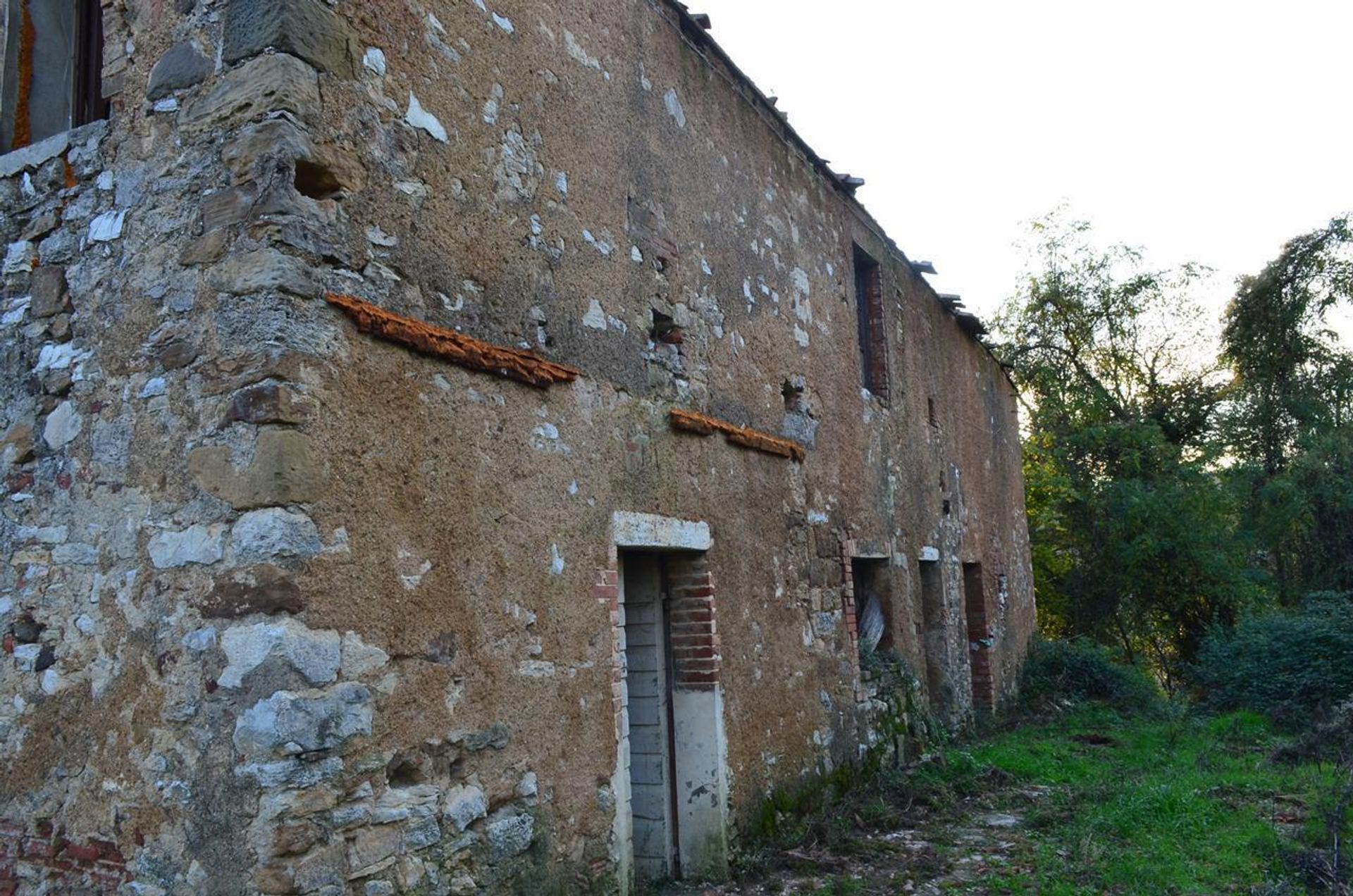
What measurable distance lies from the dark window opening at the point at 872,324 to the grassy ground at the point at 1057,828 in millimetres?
3287

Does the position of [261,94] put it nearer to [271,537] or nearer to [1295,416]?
[271,537]

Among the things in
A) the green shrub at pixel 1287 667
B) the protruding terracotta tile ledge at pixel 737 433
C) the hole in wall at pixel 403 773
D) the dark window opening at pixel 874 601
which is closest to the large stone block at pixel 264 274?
the hole in wall at pixel 403 773

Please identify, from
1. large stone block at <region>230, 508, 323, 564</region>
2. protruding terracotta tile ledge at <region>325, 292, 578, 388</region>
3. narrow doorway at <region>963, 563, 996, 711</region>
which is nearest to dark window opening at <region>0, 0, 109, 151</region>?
protruding terracotta tile ledge at <region>325, 292, 578, 388</region>

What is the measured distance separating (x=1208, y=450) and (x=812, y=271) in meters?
13.6

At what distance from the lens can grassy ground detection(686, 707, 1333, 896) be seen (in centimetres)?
527

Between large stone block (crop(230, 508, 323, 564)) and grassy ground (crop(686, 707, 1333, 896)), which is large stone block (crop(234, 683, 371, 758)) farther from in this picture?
grassy ground (crop(686, 707, 1333, 896))

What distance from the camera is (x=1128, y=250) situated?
814 inches

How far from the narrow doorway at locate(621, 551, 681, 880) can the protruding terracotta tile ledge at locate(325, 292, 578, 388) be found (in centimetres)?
148

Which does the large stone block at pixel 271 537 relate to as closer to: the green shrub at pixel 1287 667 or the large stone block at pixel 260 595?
the large stone block at pixel 260 595

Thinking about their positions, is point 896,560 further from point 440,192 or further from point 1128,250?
point 1128,250

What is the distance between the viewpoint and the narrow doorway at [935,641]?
9867mm

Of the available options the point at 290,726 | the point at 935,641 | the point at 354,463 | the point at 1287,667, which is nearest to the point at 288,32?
the point at 354,463

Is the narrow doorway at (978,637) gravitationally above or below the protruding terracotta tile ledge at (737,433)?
below

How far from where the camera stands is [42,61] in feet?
14.9
